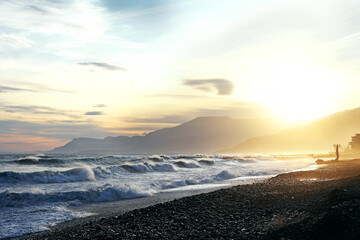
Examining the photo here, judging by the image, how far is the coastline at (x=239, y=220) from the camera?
7582 millimetres

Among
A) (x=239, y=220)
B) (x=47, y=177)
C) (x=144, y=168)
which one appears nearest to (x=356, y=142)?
(x=144, y=168)

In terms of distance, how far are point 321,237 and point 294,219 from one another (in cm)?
223

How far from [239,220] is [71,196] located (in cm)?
1200

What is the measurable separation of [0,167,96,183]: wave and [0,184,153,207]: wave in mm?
8761

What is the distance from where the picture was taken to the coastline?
7582 millimetres

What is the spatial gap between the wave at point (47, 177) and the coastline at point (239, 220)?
16.0 m

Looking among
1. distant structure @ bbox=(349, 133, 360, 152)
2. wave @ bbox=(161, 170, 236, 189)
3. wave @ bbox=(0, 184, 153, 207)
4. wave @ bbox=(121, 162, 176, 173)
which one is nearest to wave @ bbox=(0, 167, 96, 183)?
wave @ bbox=(121, 162, 176, 173)

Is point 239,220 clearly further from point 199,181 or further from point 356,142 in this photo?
point 356,142

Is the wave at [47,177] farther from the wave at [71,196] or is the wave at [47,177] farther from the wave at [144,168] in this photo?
the wave at [71,196]

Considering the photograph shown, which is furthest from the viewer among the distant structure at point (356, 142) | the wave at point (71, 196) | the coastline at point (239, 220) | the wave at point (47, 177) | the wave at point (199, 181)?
the distant structure at point (356, 142)

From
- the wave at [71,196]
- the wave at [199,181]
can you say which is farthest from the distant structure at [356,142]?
the wave at [71,196]

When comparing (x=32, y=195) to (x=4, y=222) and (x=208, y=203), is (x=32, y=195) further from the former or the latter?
(x=208, y=203)

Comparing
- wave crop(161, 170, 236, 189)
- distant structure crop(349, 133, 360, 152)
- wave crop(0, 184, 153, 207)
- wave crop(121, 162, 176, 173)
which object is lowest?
wave crop(161, 170, 236, 189)

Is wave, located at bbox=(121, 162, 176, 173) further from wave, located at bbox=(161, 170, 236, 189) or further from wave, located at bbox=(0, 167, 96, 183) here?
wave, located at bbox=(161, 170, 236, 189)
